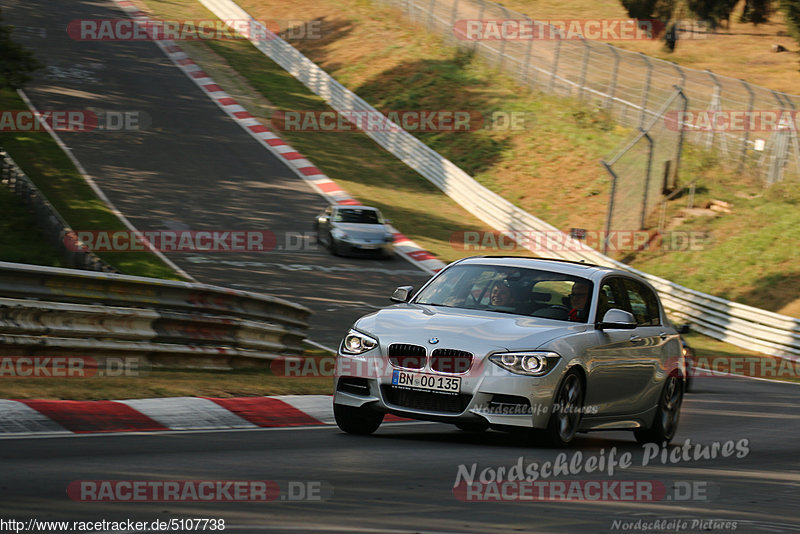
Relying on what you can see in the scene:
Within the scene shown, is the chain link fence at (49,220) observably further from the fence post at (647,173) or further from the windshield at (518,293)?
the fence post at (647,173)

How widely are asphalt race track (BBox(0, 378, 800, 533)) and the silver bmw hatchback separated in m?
0.28

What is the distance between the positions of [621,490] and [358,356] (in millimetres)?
2538

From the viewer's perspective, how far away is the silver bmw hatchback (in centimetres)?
832

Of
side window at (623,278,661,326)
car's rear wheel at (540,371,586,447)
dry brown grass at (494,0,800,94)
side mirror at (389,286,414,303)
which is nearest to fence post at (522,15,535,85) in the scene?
dry brown grass at (494,0,800,94)

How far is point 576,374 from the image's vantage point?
878cm

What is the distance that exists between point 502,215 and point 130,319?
22374 millimetres

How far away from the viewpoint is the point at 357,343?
8836 mm

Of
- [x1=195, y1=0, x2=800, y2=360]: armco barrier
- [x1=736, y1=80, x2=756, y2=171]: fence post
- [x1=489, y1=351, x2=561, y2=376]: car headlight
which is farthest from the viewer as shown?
[x1=736, y1=80, x2=756, y2=171]: fence post

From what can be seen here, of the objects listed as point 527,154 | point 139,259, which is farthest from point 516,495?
point 527,154

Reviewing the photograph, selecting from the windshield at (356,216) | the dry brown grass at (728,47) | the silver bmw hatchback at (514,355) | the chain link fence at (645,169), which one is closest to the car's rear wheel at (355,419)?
the silver bmw hatchback at (514,355)

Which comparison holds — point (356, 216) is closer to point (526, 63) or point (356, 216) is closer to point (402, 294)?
point (526, 63)

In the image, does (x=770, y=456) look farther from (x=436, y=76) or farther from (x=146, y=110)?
(x=436, y=76)

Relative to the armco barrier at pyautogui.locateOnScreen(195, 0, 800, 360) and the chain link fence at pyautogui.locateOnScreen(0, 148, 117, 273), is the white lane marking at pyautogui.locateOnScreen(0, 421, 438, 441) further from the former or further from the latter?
the armco barrier at pyautogui.locateOnScreen(195, 0, 800, 360)

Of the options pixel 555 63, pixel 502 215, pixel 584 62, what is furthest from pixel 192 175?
pixel 555 63
